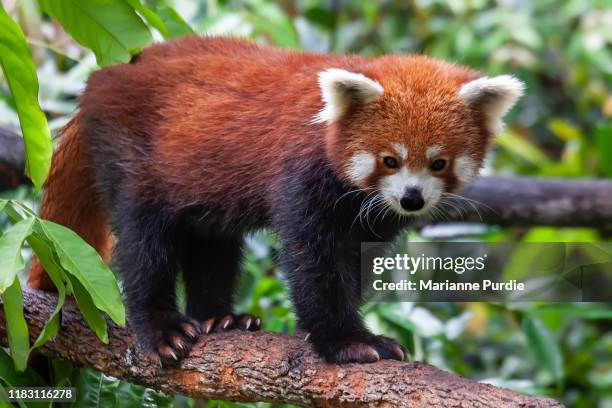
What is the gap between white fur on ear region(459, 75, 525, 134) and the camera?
2746 millimetres

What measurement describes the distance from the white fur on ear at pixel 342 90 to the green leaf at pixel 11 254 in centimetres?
97

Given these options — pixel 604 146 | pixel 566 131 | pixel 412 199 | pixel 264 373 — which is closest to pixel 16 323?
pixel 264 373

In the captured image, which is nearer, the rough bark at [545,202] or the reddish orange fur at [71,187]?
the reddish orange fur at [71,187]

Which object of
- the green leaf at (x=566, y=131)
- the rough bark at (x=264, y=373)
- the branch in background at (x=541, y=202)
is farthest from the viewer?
the green leaf at (x=566, y=131)

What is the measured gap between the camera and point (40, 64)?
417cm

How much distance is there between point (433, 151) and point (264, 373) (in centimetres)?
81

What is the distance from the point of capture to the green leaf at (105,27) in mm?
2531

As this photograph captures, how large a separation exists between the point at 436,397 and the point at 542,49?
15.1 ft

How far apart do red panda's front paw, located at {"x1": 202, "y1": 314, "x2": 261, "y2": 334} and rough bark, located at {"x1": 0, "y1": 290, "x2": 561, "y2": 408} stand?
0.26 m

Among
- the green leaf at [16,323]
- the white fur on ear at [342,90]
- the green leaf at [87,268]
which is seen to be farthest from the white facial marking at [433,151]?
the green leaf at [16,323]

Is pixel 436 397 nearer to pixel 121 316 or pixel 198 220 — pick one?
pixel 121 316

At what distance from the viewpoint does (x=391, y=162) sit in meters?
2.70

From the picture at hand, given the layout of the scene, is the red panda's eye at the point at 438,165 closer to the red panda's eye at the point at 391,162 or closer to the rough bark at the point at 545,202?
the red panda's eye at the point at 391,162
